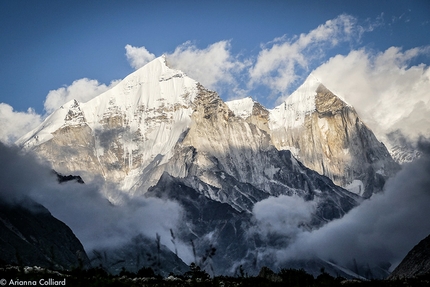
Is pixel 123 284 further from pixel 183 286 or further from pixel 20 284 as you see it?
pixel 183 286

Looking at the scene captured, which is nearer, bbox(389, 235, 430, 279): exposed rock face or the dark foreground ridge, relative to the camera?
the dark foreground ridge

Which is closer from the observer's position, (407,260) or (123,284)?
(123,284)

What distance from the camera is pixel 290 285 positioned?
36.3 meters

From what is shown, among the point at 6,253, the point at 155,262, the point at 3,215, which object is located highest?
the point at 3,215

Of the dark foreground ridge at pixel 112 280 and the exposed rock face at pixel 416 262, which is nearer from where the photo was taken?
the dark foreground ridge at pixel 112 280

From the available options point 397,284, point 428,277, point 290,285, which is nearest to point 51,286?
point 290,285

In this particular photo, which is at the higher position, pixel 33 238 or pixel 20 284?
pixel 33 238

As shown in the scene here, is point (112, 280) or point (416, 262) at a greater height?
point (112, 280)

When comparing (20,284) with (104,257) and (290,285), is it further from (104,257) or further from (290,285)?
(290,285)

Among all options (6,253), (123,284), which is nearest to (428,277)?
(123,284)

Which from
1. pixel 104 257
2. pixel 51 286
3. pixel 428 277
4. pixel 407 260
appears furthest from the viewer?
pixel 407 260

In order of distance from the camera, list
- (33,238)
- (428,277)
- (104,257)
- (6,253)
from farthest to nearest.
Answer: (33,238)
(6,253)
(428,277)
(104,257)

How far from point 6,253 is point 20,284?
122319mm

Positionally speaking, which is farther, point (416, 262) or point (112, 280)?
point (416, 262)
